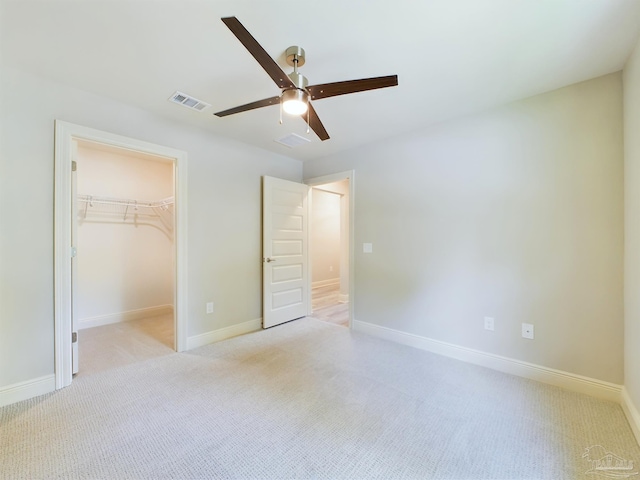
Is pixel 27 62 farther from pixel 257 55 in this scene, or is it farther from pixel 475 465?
pixel 475 465

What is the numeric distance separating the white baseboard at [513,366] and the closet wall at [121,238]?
353 cm

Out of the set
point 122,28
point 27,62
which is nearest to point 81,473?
point 122,28

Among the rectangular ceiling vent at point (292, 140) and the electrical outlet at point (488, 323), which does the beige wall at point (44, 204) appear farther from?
the electrical outlet at point (488, 323)

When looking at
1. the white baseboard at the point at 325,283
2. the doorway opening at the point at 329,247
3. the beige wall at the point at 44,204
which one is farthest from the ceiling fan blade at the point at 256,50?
the white baseboard at the point at 325,283

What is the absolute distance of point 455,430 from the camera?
5.55 ft

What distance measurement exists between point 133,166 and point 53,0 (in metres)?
2.98

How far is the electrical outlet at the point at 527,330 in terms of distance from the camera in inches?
91.4

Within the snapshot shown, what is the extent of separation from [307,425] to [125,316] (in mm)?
3570

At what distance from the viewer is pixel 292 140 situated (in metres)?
3.31

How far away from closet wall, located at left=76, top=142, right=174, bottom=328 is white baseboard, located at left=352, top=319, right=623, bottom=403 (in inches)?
139

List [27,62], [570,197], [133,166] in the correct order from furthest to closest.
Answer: [133,166]
[570,197]
[27,62]

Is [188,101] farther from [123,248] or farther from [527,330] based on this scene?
[527,330]

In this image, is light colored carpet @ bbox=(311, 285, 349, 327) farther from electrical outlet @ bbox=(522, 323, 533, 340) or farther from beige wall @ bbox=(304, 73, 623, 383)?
electrical outlet @ bbox=(522, 323, 533, 340)

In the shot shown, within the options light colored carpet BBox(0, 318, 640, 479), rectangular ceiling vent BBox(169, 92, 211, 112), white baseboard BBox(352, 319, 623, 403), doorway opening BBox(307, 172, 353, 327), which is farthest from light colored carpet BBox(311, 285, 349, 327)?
rectangular ceiling vent BBox(169, 92, 211, 112)
